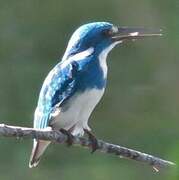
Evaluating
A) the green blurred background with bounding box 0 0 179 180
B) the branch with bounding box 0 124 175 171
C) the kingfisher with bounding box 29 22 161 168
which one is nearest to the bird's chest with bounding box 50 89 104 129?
the kingfisher with bounding box 29 22 161 168

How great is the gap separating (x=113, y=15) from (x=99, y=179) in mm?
743

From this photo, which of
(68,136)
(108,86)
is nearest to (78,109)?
(68,136)

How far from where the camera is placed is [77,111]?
201 centimetres

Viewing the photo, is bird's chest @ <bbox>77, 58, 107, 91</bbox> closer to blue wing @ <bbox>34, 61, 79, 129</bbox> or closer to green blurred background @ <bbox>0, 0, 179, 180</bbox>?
blue wing @ <bbox>34, 61, 79, 129</bbox>

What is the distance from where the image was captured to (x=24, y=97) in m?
4.16

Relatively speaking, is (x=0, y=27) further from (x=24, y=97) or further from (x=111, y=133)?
(x=111, y=133)

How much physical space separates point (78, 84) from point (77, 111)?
69mm

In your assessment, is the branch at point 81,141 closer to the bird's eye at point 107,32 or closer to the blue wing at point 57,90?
the blue wing at point 57,90

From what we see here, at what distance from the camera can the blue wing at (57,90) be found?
6.71 feet

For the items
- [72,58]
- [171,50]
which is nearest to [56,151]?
[171,50]

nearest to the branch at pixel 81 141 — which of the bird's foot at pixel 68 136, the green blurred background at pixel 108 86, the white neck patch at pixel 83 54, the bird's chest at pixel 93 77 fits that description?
the bird's foot at pixel 68 136

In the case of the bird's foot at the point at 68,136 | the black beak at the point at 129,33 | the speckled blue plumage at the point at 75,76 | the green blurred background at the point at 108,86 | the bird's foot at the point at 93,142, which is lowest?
the green blurred background at the point at 108,86

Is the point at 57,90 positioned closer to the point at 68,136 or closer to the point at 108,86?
the point at 68,136

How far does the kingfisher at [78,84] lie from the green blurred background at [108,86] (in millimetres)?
1800
